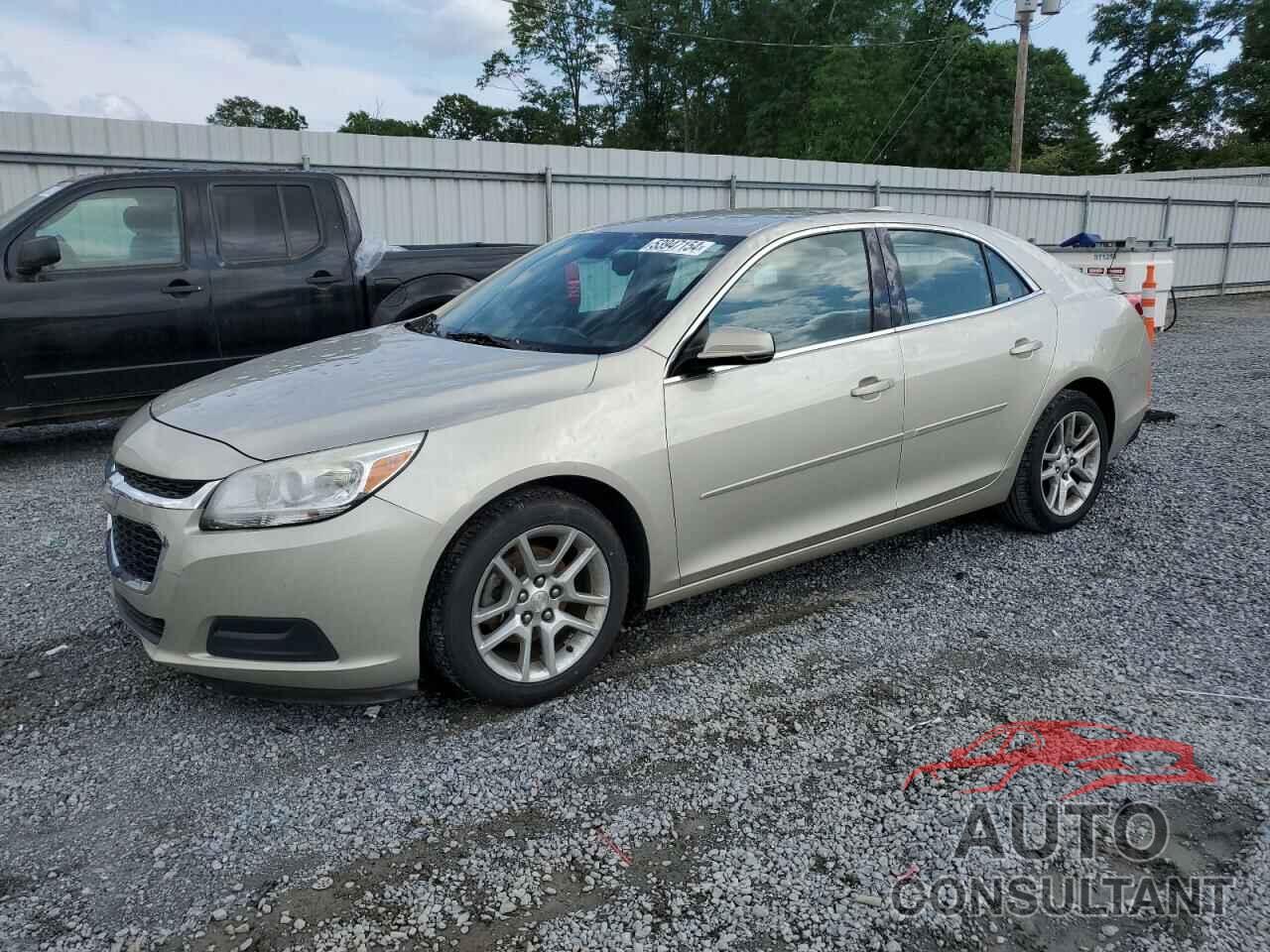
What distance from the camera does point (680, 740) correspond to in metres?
2.98

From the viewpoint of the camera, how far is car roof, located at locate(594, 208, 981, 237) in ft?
12.8

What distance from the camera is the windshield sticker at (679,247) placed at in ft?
12.4

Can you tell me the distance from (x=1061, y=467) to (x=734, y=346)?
90.2 inches

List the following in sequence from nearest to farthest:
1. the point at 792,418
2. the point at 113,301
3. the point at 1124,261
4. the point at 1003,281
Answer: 1. the point at 792,418
2. the point at 1003,281
3. the point at 113,301
4. the point at 1124,261

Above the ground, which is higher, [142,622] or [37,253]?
[37,253]

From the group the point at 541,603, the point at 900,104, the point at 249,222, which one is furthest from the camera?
the point at 900,104

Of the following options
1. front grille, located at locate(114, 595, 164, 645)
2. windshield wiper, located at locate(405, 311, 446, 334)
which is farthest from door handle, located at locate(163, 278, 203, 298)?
front grille, located at locate(114, 595, 164, 645)

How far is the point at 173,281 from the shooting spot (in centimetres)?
651

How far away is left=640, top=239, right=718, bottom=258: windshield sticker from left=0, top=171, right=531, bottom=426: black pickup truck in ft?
12.0

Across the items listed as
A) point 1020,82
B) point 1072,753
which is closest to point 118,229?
point 1072,753

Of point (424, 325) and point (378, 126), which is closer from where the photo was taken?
point (424, 325)

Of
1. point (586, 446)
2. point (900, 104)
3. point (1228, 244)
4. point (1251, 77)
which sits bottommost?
point (586, 446)

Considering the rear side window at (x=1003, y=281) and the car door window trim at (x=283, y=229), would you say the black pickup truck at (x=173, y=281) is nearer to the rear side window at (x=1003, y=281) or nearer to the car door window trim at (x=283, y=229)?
the car door window trim at (x=283, y=229)

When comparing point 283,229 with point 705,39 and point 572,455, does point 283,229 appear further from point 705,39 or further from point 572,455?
point 705,39
